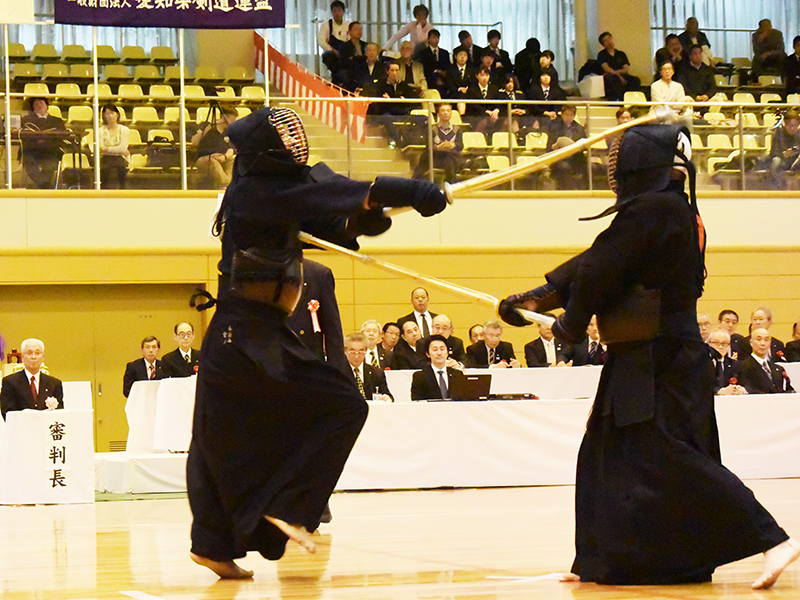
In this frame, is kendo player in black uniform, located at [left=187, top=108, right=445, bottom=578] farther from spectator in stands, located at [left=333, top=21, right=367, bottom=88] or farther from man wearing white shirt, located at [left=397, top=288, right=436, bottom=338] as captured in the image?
spectator in stands, located at [left=333, top=21, right=367, bottom=88]

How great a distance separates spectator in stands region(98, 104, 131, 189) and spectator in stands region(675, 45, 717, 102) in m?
7.94

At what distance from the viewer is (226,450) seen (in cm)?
453

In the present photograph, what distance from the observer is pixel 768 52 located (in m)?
18.1

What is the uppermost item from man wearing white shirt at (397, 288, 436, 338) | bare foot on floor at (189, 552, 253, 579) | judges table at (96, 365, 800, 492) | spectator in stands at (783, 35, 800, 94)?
spectator in stands at (783, 35, 800, 94)

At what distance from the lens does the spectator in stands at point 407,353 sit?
1159cm

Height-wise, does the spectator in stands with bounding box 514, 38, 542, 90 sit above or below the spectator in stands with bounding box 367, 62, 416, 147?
above

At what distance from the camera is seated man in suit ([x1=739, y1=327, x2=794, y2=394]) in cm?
1047

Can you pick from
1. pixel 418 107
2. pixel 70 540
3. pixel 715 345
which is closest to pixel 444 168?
pixel 418 107

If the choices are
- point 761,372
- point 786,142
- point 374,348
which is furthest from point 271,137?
point 786,142

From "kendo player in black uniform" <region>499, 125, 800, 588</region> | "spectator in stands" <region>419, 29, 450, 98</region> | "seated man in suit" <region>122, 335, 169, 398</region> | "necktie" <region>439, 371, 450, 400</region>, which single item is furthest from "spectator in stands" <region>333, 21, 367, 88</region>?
"kendo player in black uniform" <region>499, 125, 800, 588</region>

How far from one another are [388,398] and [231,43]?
8.17 meters

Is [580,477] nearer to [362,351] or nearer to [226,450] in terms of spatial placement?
[226,450]

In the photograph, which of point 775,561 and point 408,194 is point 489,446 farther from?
point 775,561

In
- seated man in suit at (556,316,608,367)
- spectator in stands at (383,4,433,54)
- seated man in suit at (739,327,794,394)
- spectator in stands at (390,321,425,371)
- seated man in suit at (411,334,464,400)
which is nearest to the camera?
seated man in suit at (411,334,464,400)
